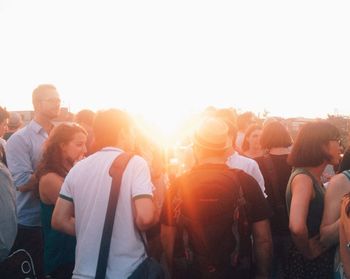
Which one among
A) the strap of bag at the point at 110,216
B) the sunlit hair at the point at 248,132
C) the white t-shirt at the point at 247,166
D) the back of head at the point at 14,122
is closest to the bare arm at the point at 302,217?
the white t-shirt at the point at 247,166

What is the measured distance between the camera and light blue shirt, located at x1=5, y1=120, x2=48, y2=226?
4.20 meters

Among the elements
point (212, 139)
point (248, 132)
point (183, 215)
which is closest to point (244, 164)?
point (212, 139)

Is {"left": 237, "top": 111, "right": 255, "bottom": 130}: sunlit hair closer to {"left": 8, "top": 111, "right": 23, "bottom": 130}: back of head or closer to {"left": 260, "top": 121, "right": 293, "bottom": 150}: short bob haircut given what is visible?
{"left": 260, "top": 121, "right": 293, "bottom": 150}: short bob haircut

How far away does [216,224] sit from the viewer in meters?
2.60

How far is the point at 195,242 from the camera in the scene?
2.67 meters

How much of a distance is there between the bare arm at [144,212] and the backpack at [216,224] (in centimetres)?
24

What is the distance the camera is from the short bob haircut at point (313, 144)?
3.16 m

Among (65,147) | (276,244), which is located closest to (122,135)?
(65,147)

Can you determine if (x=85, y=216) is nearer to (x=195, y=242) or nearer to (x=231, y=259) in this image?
(x=195, y=242)

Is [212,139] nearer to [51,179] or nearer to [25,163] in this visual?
[51,179]

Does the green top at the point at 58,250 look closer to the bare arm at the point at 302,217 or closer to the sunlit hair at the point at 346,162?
the bare arm at the point at 302,217

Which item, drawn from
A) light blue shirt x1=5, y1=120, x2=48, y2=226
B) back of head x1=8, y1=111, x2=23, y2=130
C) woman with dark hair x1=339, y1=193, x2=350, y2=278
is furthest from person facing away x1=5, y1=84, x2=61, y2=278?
back of head x1=8, y1=111, x2=23, y2=130

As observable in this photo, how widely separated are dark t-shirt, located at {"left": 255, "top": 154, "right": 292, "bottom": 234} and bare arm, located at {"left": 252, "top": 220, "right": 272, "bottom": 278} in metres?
1.52

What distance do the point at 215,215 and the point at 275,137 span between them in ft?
7.44
